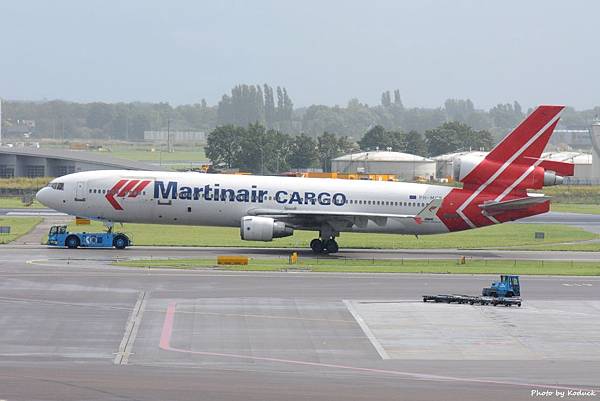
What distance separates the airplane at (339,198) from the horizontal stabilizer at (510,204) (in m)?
0.06

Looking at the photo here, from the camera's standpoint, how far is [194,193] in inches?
2502

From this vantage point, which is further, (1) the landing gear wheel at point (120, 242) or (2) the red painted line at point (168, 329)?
(1) the landing gear wheel at point (120, 242)

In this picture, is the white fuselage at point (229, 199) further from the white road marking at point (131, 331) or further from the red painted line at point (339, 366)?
the red painted line at point (339, 366)

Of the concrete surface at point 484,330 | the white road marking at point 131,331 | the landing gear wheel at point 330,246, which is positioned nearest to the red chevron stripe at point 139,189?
the landing gear wheel at point 330,246

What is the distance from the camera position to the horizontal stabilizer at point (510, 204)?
63034 mm

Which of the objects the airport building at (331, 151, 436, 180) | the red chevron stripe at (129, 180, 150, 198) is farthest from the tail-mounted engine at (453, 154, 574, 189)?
the airport building at (331, 151, 436, 180)

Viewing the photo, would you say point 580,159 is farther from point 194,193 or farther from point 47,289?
point 47,289

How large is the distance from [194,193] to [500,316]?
2744 centimetres

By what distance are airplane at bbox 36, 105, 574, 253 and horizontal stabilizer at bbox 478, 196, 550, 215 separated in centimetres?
6

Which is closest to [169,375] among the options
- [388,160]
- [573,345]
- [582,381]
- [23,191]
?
[582,381]

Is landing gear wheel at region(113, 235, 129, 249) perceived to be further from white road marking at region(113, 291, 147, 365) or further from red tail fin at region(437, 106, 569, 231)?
white road marking at region(113, 291, 147, 365)

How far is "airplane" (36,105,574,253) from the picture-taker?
63625 mm

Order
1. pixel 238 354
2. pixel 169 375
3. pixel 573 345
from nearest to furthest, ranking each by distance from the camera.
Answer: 1. pixel 169 375
2. pixel 238 354
3. pixel 573 345

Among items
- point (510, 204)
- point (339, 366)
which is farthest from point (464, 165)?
point (339, 366)
